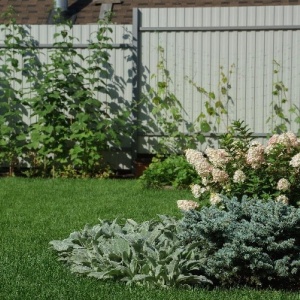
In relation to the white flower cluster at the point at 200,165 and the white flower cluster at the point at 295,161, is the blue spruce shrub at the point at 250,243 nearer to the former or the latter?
the white flower cluster at the point at 295,161

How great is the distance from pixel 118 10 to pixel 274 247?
1179 cm

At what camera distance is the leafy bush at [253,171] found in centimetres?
659

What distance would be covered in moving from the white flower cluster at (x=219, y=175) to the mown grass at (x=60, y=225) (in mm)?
1162

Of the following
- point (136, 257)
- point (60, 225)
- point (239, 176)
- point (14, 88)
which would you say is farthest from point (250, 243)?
point (14, 88)

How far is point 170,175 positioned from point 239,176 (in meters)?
3.98

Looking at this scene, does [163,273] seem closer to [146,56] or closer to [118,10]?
[146,56]

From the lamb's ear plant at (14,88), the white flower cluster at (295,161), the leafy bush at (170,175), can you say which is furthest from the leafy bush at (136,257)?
the lamb's ear plant at (14,88)

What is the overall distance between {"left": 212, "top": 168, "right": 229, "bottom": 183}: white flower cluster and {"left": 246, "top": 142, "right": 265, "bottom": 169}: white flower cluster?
20 centimetres

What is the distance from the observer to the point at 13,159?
1192 centimetres

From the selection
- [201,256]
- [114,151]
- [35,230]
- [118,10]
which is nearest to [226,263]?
[201,256]

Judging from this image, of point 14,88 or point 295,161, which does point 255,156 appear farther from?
point 14,88

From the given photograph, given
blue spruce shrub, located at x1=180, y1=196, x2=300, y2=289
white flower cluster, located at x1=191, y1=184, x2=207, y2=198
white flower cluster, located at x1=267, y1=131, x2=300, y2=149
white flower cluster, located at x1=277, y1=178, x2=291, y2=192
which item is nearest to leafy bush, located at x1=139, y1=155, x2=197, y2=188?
white flower cluster, located at x1=191, y1=184, x2=207, y2=198

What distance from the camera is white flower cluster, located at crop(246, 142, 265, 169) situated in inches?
259

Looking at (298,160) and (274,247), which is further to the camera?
(298,160)
